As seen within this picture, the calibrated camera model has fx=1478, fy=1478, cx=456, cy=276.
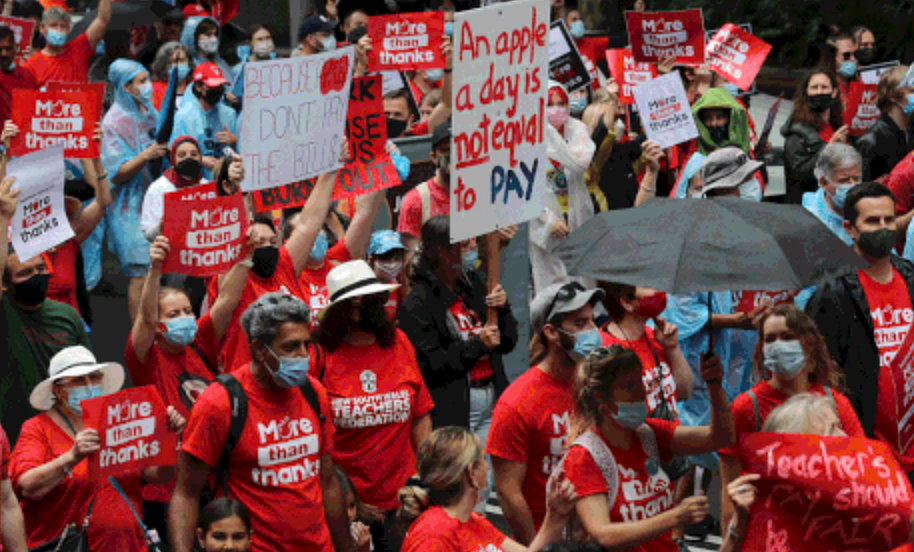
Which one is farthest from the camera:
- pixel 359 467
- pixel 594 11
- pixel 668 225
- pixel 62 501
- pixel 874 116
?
pixel 594 11

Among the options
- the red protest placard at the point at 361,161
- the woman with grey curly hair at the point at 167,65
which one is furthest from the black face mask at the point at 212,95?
the red protest placard at the point at 361,161

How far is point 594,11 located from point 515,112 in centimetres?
1699

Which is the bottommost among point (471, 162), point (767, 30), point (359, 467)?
point (767, 30)

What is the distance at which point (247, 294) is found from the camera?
7.14m

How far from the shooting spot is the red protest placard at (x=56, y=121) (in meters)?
8.98

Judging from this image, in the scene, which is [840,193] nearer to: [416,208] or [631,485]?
[416,208]

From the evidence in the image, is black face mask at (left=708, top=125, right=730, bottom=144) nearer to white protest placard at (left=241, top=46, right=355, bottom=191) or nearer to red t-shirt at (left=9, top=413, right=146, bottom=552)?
white protest placard at (left=241, top=46, right=355, bottom=191)

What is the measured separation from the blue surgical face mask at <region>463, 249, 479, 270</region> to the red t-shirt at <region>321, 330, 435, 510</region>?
3.74 feet

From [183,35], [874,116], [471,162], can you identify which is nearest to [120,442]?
[471,162]

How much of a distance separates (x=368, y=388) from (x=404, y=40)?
16.0 ft

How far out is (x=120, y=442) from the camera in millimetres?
5867

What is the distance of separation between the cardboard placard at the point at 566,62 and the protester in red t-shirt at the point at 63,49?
3879 millimetres

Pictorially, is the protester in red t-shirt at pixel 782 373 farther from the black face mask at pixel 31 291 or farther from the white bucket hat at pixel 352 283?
the black face mask at pixel 31 291

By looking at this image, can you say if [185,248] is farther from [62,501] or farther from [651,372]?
[651,372]
